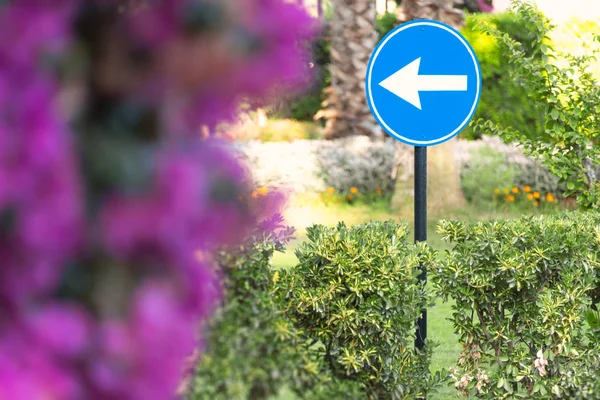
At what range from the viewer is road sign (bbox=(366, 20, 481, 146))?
4.76 metres

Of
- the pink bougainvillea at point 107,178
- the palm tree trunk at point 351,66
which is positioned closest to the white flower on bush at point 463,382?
the pink bougainvillea at point 107,178

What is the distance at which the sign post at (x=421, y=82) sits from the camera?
476 cm

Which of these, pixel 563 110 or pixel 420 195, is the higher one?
pixel 563 110

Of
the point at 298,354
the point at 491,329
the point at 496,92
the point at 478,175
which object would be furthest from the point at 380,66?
the point at 496,92

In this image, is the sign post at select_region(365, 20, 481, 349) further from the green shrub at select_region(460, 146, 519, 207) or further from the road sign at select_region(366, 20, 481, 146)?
the green shrub at select_region(460, 146, 519, 207)

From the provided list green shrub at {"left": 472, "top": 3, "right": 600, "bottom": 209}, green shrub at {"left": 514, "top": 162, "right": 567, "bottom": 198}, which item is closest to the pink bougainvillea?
green shrub at {"left": 472, "top": 3, "right": 600, "bottom": 209}

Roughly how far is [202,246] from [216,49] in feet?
1.11

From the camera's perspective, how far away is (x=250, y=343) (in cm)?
301

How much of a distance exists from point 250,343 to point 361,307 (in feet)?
3.55

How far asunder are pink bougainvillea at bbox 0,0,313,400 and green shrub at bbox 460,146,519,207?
11875 millimetres

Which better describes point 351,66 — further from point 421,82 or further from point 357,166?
point 421,82

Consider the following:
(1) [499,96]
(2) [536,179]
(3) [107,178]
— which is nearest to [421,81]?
(3) [107,178]

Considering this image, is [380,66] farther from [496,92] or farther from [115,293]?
[496,92]

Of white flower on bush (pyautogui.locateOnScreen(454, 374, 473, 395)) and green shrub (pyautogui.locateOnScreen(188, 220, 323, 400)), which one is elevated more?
green shrub (pyautogui.locateOnScreen(188, 220, 323, 400))
